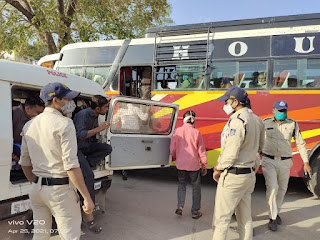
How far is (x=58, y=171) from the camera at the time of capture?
1998 millimetres

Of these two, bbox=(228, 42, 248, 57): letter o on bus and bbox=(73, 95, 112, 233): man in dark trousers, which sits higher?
bbox=(228, 42, 248, 57): letter o on bus

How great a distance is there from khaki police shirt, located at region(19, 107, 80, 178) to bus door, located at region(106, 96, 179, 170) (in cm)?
146

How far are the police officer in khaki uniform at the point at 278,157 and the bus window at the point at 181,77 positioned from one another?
209cm

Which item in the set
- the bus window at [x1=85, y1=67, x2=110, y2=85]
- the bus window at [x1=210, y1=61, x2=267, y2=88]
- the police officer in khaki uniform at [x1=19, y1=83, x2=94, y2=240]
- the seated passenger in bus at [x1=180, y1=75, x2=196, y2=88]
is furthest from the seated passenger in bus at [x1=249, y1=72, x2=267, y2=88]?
the police officer in khaki uniform at [x1=19, y1=83, x2=94, y2=240]

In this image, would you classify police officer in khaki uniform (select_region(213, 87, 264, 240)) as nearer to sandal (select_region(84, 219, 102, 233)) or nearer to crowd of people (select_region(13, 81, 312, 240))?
A: crowd of people (select_region(13, 81, 312, 240))

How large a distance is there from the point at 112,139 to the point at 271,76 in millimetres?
3493

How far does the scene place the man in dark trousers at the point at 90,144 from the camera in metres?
3.13

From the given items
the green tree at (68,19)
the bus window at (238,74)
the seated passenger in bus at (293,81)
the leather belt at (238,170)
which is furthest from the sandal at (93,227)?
the green tree at (68,19)

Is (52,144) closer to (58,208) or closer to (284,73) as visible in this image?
(58,208)

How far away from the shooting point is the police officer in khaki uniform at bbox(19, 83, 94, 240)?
6.39ft

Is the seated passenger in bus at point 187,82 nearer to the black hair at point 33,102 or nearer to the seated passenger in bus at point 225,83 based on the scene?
the seated passenger in bus at point 225,83

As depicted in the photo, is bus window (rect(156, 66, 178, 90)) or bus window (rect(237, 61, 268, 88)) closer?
bus window (rect(237, 61, 268, 88))

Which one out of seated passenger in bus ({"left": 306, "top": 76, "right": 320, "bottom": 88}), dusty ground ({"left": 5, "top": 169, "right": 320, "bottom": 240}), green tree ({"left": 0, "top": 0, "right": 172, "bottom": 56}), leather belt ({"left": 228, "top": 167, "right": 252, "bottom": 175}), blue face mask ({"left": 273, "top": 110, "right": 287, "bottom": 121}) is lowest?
dusty ground ({"left": 5, "top": 169, "right": 320, "bottom": 240})

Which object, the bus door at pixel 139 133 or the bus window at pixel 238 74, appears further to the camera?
the bus window at pixel 238 74
